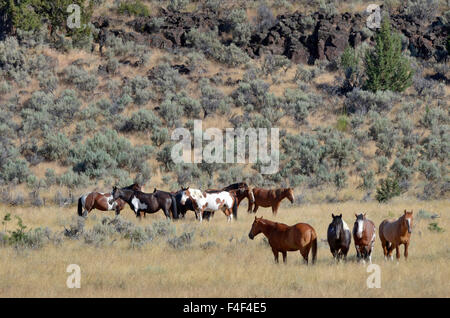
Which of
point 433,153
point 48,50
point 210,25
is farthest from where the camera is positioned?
point 210,25

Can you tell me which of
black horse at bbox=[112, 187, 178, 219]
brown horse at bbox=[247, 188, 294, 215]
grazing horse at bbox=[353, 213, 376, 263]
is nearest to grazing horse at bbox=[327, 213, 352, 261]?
grazing horse at bbox=[353, 213, 376, 263]

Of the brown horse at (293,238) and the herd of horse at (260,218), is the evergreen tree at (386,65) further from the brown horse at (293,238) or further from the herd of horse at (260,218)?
the brown horse at (293,238)

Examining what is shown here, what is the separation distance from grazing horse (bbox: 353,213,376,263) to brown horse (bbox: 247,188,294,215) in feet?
24.9

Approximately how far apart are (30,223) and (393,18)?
46575mm

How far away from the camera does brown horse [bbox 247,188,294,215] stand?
19.7m

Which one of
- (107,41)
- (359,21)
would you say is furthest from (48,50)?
(359,21)

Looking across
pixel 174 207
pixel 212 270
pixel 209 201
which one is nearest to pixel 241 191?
pixel 209 201

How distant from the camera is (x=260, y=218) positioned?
12.5 metres

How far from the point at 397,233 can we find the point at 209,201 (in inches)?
296

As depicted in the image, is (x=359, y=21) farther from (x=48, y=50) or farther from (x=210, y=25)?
(x=48, y=50)

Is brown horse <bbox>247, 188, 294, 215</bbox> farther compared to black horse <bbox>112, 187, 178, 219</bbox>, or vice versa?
brown horse <bbox>247, 188, 294, 215</bbox>

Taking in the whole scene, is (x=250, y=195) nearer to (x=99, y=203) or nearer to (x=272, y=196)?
(x=272, y=196)

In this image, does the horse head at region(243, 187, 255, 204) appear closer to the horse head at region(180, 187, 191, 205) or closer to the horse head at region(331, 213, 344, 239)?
the horse head at region(180, 187, 191, 205)
